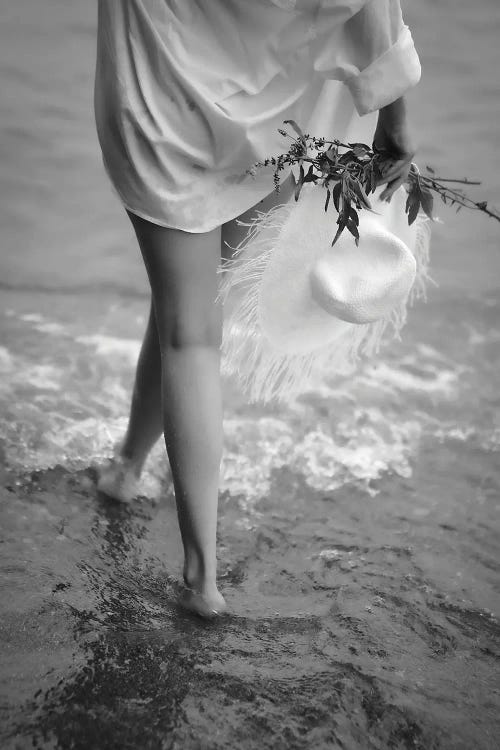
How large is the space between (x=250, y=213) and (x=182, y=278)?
24 centimetres

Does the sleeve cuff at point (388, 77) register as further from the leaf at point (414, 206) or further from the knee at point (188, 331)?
the knee at point (188, 331)

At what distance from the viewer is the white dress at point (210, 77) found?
1.29m

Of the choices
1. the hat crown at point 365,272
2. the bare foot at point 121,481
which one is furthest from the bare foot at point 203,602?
the hat crown at point 365,272

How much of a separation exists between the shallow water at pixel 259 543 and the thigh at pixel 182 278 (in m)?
0.47

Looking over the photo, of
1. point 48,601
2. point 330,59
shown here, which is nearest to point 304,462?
point 48,601

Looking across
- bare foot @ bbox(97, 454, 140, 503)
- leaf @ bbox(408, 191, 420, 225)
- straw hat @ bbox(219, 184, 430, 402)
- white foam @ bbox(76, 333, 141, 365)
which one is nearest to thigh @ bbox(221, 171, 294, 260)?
straw hat @ bbox(219, 184, 430, 402)

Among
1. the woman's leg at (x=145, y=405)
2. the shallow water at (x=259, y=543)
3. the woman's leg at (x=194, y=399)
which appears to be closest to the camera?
the shallow water at (x=259, y=543)

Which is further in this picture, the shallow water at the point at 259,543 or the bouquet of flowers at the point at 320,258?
the bouquet of flowers at the point at 320,258

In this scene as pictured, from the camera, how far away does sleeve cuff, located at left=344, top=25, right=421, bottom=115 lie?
1335 mm

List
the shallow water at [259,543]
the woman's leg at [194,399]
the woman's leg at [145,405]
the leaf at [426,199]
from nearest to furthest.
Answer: the shallow water at [259,543] → the woman's leg at [194,399] → the leaf at [426,199] → the woman's leg at [145,405]

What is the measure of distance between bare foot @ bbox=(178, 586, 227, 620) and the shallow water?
3cm

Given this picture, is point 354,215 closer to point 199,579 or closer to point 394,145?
point 394,145

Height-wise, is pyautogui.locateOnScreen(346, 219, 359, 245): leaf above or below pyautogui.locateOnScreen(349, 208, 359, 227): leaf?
below

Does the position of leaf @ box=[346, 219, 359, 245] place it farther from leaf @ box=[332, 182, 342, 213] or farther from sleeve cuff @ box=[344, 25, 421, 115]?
Answer: sleeve cuff @ box=[344, 25, 421, 115]
